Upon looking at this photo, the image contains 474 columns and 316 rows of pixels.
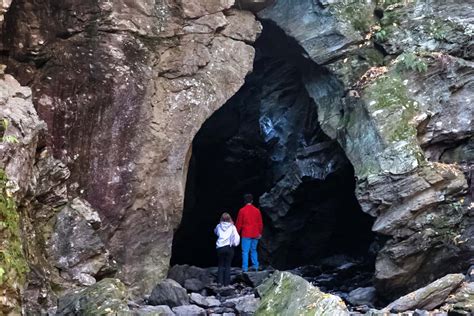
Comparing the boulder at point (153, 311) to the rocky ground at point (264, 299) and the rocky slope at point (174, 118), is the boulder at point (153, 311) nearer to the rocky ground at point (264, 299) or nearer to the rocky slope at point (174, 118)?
the rocky ground at point (264, 299)

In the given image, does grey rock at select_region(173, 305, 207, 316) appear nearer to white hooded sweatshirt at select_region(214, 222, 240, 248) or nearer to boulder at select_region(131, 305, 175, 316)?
boulder at select_region(131, 305, 175, 316)

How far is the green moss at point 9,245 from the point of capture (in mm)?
6363

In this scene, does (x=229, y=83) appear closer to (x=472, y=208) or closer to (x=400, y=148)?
(x=400, y=148)

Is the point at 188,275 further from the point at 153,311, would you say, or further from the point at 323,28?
the point at 323,28

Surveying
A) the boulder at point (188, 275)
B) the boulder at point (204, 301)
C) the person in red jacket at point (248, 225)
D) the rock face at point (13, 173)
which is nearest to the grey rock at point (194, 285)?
the boulder at point (188, 275)

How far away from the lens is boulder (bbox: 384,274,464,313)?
372 inches

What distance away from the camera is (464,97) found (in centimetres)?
1320

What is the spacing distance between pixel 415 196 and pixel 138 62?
265 inches

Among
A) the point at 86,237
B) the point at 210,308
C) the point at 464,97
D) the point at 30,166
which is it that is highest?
the point at 464,97

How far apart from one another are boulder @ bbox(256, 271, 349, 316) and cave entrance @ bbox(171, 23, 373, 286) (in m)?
8.31

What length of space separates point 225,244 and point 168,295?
231cm

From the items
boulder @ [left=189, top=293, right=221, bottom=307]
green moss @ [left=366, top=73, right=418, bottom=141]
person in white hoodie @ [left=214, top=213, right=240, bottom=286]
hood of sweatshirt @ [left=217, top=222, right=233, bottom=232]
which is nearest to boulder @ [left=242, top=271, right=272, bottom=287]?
person in white hoodie @ [left=214, top=213, right=240, bottom=286]

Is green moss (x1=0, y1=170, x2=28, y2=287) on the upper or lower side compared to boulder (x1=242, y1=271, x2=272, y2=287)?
upper

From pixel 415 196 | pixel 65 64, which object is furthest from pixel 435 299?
pixel 65 64
